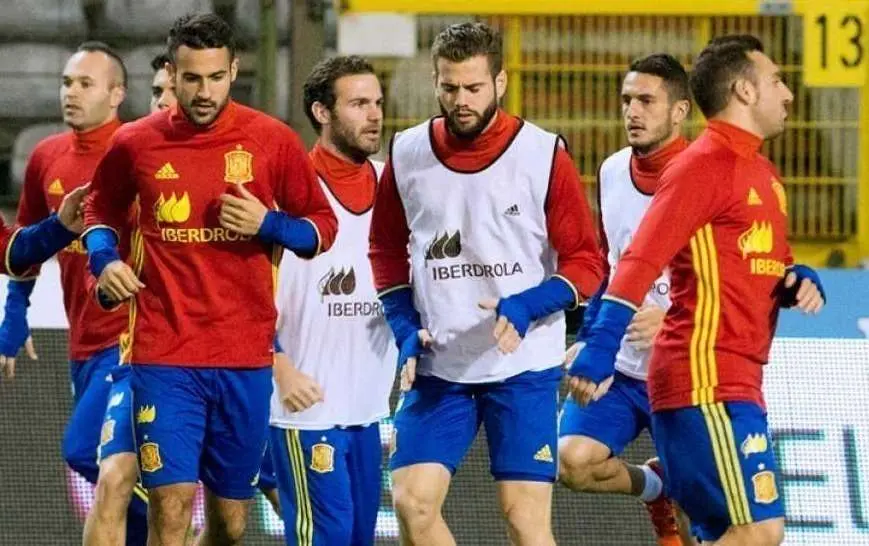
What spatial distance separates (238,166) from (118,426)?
1.11 m

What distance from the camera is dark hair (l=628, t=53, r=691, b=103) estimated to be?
25.7 ft

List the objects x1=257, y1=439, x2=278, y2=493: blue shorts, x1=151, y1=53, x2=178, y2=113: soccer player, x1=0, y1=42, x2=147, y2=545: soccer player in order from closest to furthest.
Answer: x1=0, y1=42, x2=147, y2=545: soccer player
x1=151, y1=53, x2=178, y2=113: soccer player
x1=257, y1=439, x2=278, y2=493: blue shorts

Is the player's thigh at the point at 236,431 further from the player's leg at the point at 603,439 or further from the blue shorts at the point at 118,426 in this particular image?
the player's leg at the point at 603,439

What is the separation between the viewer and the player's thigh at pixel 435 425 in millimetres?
6621

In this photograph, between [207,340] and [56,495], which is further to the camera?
[56,495]

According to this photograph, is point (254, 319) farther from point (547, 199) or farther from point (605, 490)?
point (605, 490)

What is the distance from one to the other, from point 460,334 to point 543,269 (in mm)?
349

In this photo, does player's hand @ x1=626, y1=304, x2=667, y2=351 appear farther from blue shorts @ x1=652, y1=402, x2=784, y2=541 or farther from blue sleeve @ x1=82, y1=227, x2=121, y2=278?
blue sleeve @ x1=82, y1=227, x2=121, y2=278

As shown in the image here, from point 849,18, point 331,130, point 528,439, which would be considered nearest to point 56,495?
point 331,130

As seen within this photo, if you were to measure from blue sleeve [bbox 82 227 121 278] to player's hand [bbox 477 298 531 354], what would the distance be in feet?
3.98

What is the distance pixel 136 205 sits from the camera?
6.80m

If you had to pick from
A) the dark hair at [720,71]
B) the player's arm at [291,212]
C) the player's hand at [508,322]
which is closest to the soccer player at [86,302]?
the player's arm at [291,212]

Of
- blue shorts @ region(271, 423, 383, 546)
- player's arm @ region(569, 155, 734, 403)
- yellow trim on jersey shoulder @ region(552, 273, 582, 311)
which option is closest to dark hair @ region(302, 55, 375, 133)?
blue shorts @ region(271, 423, 383, 546)

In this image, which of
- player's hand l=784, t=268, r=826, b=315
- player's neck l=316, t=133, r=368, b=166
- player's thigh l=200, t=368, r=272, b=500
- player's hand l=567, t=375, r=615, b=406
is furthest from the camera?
player's neck l=316, t=133, r=368, b=166
